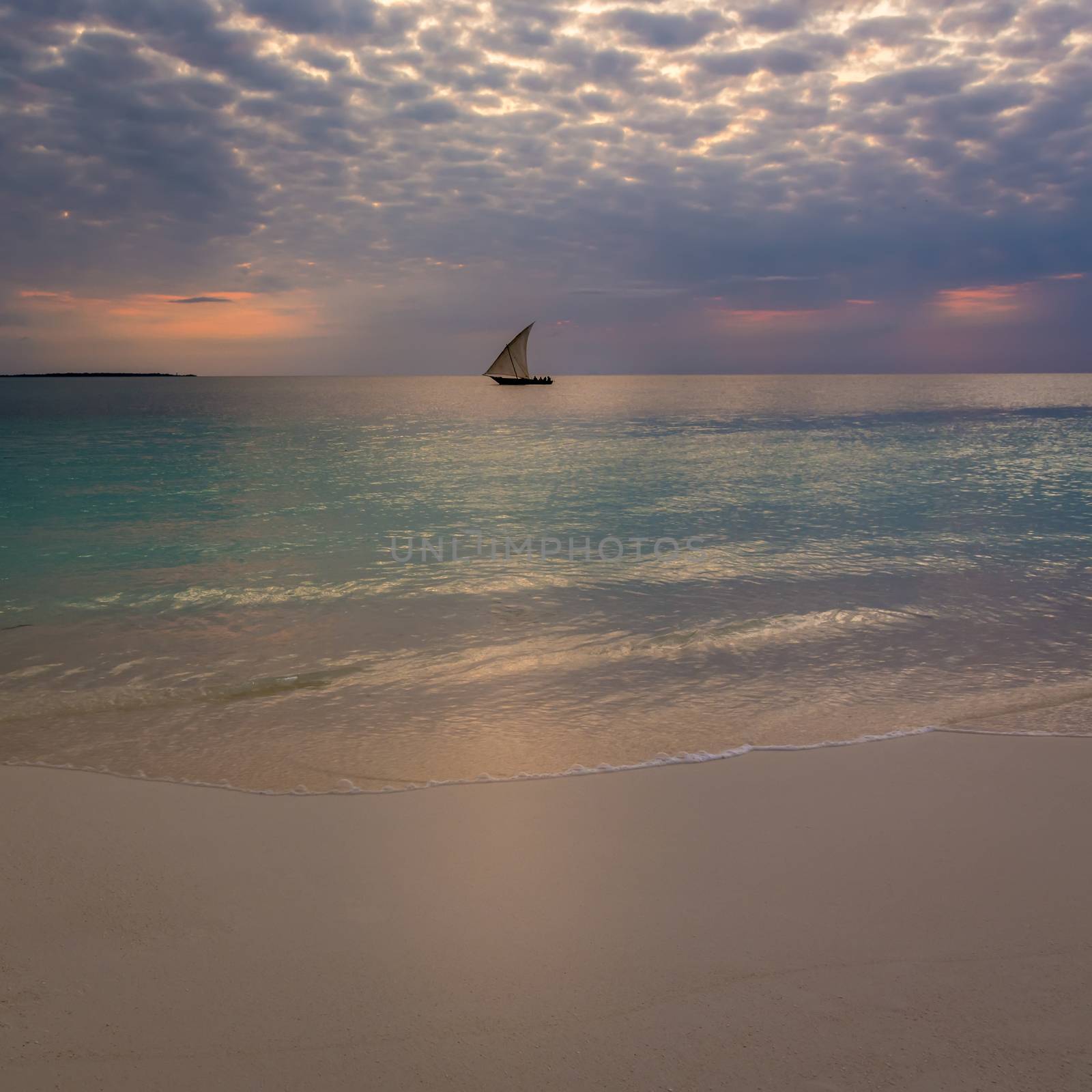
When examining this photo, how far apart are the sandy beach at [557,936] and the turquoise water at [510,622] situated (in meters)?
0.78

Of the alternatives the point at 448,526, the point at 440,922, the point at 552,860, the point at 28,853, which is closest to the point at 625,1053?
the point at 440,922

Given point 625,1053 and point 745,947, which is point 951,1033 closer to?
point 745,947

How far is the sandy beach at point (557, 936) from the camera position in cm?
274

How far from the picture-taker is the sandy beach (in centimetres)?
274

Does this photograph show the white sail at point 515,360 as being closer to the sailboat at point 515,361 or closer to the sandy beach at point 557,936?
the sailboat at point 515,361

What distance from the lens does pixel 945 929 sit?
339cm

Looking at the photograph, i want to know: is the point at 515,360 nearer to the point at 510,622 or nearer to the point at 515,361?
the point at 515,361

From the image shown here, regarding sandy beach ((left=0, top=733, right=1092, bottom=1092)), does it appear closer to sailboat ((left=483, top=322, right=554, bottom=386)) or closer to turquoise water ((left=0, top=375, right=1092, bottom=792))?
turquoise water ((left=0, top=375, right=1092, bottom=792))

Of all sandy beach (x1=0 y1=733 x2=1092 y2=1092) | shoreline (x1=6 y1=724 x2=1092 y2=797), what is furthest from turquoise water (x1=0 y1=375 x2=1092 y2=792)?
sandy beach (x1=0 y1=733 x2=1092 y2=1092)

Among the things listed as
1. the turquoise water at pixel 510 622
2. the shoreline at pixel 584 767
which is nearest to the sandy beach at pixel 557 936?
the shoreline at pixel 584 767

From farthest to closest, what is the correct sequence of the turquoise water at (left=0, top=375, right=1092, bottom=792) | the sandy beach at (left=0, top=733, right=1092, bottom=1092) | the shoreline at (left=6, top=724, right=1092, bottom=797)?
the turquoise water at (left=0, top=375, right=1092, bottom=792), the shoreline at (left=6, top=724, right=1092, bottom=797), the sandy beach at (left=0, top=733, right=1092, bottom=1092)

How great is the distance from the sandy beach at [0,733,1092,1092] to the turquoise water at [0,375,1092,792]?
785 mm

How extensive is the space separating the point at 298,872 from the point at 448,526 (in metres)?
13.4

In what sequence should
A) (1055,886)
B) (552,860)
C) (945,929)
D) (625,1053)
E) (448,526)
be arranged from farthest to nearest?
(448,526)
(552,860)
(1055,886)
(945,929)
(625,1053)
